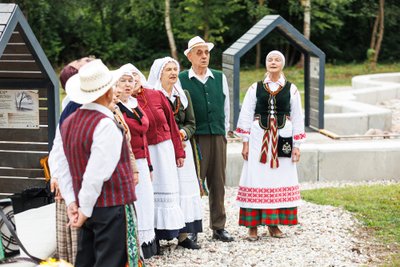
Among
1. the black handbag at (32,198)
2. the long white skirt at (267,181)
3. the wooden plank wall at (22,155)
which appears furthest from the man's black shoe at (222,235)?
the wooden plank wall at (22,155)

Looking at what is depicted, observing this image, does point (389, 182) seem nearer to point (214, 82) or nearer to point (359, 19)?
point (214, 82)

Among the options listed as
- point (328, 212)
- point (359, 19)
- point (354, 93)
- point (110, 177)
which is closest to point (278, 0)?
point (359, 19)

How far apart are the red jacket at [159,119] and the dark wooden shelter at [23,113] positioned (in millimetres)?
928

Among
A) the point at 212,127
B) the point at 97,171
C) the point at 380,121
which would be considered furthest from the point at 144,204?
the point at 380,121

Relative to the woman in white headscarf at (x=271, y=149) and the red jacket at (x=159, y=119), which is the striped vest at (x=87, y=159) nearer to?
the red jacket at (x=159, y=119)

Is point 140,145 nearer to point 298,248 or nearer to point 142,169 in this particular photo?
point 142,169

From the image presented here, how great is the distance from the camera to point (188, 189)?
770 centimetres

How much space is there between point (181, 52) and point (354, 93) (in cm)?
1530

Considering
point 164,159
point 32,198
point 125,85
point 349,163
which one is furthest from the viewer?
point 349,163

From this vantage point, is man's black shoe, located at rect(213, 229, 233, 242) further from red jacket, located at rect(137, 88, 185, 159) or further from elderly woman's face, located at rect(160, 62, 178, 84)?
elderly woman's face, located at rect(160, 62, 178, 84)

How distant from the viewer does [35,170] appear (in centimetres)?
826

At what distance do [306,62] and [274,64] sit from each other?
22.4 ft

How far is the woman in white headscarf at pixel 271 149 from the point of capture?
8.00 meters

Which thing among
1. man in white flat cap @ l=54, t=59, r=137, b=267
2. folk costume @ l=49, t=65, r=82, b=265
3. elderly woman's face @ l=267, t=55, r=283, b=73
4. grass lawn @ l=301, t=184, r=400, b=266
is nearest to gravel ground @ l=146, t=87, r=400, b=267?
grass lawn @ l=301, t=184, r=400, b=266
